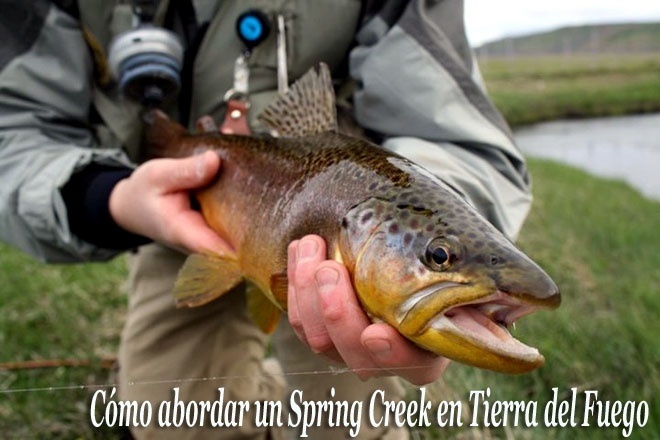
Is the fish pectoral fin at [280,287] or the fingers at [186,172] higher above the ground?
the fingers at [186,172]

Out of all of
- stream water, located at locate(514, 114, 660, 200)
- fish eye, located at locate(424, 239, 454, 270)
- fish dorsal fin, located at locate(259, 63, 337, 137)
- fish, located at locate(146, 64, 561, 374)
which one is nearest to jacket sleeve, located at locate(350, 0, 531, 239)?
fish dorsal fin, located at locate(259, 63, 337, 137)

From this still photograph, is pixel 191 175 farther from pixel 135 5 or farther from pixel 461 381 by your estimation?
pixel 461 381

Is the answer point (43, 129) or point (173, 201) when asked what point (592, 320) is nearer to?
point (173, 201)

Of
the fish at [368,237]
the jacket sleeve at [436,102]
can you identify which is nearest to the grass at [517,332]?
the fish at [368,237]

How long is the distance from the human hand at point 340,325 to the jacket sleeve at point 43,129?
1288 millimetres

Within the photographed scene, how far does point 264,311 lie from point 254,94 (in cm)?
105

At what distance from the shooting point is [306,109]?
6.62ft

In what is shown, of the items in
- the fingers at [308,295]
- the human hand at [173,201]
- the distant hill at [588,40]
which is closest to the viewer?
the fingers at [308,295]

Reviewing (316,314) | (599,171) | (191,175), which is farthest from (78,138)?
(599,171)

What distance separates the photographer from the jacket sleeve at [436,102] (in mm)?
2340

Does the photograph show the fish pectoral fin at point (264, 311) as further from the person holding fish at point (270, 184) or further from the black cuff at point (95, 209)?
the black cuff at point (95, 209)

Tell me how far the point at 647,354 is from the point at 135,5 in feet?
9.15

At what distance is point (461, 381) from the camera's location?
2850 millimetres

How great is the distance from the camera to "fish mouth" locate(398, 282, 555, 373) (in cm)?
117
